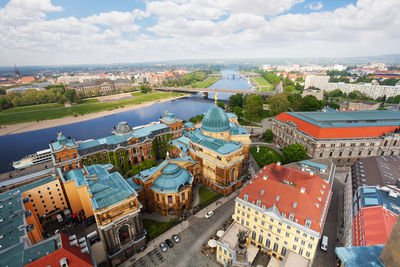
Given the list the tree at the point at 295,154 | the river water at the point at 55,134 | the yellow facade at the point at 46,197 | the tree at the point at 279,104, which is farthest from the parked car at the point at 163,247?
the tree at the point at 279,104

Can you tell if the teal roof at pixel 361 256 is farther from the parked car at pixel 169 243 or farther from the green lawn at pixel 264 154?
the green lawn at pixel 264 154

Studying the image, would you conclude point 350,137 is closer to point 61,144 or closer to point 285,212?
point 285,212

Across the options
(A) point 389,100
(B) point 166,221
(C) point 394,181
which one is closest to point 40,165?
(B) point 166,221

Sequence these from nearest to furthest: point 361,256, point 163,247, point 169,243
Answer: point 361,256, point 163,247, point 169,243

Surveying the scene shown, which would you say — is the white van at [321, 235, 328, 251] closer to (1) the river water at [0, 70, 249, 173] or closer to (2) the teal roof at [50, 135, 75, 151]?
(2) the teal roof at [50, 135, 75, 151]

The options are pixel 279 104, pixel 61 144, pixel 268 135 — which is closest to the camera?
pixel 61 144

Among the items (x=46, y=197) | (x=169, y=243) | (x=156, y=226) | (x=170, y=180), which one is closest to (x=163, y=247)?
(x=169, y=243)
